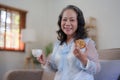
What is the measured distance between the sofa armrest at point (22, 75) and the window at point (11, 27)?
1932mm

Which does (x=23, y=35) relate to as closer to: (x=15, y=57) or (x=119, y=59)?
(x=15, y=57)

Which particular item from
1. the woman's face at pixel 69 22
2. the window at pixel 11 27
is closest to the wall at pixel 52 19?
the window at pixel 11 27

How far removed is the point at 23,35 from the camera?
13.8 ft

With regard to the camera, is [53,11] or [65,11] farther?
[53,11]

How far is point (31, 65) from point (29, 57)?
0.29 meters

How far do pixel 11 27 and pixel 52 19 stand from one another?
3.30ft

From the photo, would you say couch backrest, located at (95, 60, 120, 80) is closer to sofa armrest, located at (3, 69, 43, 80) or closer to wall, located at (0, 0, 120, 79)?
sofa armrest, located at (3, 69, 43, 80)

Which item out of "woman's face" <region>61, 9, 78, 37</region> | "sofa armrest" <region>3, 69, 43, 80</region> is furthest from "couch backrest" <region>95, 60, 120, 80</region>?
"sofa armrest" <region>3, 69, 43, 80</region>

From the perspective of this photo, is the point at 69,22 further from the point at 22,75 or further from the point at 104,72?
the point at 22,75

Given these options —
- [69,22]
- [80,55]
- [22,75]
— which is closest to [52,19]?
[22,75]

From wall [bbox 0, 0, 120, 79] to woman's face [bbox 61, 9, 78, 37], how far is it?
2463mm

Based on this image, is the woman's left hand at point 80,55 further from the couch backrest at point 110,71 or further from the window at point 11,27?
the window at point 11,27

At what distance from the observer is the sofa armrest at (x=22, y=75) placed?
94.0 inches

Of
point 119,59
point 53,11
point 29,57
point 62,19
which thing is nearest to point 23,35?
point 29,57
